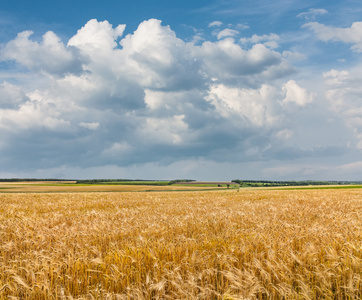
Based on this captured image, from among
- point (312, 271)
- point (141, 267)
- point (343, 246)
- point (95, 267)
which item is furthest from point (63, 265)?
point (343, 246)

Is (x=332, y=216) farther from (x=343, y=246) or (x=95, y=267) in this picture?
(x=95, y=267)

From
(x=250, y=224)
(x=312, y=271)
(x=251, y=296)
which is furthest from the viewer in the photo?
(x=250, y=224)

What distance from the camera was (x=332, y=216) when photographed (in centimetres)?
1055

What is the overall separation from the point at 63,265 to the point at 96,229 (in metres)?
2.52

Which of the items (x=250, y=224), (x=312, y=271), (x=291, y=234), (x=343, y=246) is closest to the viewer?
(x=312, y=271)

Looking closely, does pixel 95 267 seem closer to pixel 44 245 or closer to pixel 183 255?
pixel 183 255

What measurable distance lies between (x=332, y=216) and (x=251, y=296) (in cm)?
824

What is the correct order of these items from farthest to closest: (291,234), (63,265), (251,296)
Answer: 1. (291,234)
2. (63,265)
3. (251,296)

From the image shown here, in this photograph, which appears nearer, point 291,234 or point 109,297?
point 109,297

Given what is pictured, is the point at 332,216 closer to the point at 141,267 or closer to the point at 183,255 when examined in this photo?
the point at 183,255

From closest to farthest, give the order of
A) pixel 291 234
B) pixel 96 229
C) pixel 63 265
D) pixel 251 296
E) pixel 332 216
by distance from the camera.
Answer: pixel 251 296, pixel 63 265, pixel 291 234, pixel 96 229, pixel 332 216

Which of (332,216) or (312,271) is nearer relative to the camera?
(312,271)

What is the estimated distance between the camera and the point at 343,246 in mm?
5879

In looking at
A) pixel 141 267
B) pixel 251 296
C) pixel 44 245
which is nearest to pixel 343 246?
pixel 251 296
